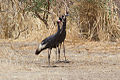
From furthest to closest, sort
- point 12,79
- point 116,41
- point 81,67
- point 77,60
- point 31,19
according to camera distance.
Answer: point 31,19, point 116,41, point 77,60, point 81,67, point 12,79

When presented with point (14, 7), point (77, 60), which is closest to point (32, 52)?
point (77, 60)

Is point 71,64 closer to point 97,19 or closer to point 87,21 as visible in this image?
point 97,19

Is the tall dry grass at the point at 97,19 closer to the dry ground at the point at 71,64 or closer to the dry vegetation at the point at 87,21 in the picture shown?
the dry vegetation at the point at 87,21

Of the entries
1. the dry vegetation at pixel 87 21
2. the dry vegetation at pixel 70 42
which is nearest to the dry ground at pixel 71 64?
the dry vegetation at pixel 70 42

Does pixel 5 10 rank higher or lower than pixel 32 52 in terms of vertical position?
higher

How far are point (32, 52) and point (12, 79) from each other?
5.08 metres

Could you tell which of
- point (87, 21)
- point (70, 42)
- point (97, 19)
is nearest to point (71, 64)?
point (70, 42)

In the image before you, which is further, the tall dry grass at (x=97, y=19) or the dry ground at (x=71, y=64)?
the tall dry grass at (x=97, y=19)

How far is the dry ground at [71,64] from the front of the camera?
270 inches

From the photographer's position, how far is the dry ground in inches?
270

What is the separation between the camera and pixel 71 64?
29.1 feet

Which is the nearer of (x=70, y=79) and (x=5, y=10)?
(x=70, y=79)

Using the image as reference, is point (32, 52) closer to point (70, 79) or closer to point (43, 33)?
point (43, 33)

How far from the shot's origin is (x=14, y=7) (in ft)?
52.0
